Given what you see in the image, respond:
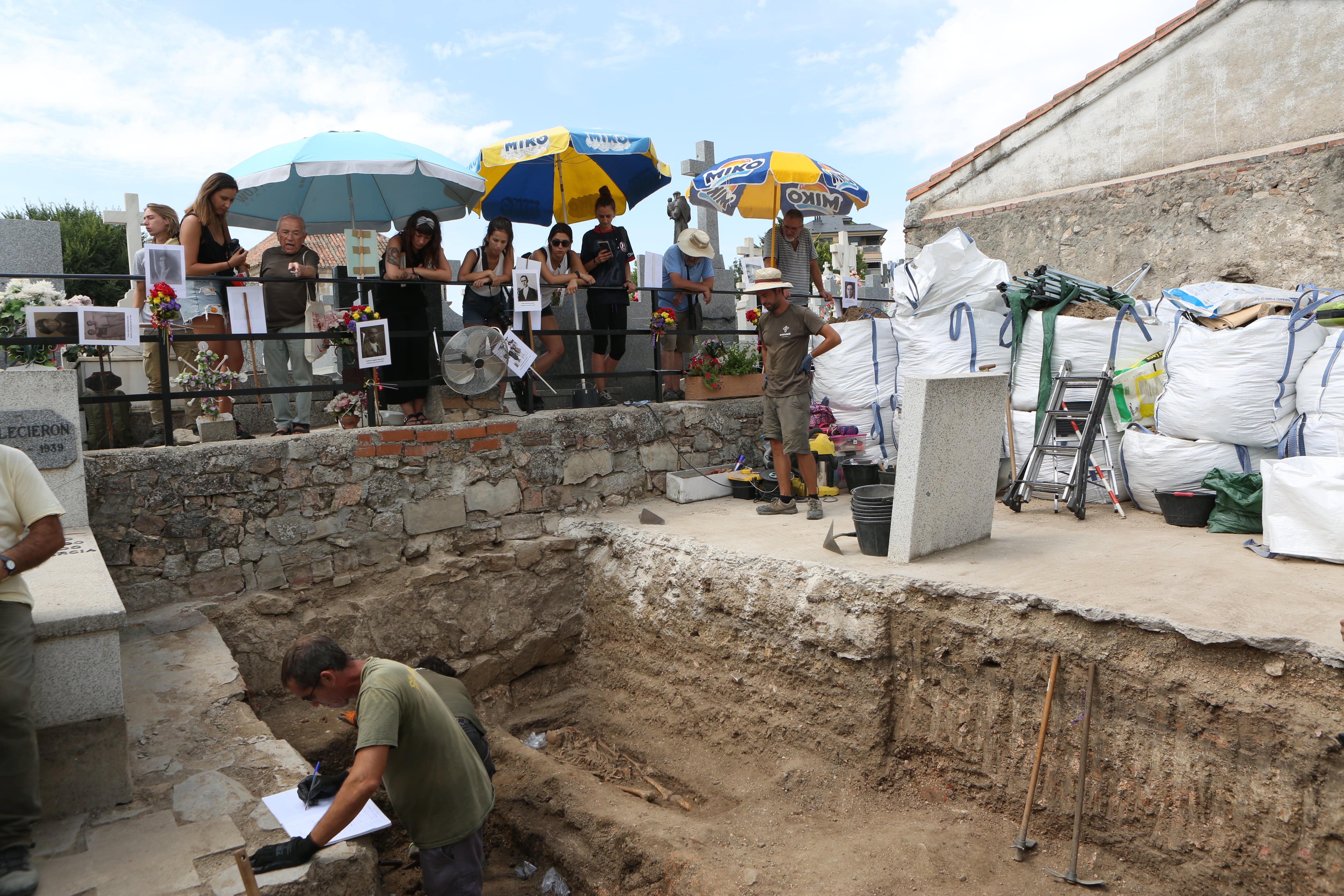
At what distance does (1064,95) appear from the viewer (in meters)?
10.1

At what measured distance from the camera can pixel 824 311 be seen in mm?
8984

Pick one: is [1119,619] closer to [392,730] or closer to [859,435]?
[392,730]

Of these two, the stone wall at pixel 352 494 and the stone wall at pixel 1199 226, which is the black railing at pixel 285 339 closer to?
the stone wall at pixel 352 494

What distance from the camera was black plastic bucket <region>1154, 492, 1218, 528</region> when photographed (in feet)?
17.1

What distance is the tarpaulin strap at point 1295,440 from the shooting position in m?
4.98

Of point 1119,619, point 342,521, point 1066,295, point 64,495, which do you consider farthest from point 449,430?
point 1066,295

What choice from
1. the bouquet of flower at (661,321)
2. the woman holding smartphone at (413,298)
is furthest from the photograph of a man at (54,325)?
the bouquet of flower at (661,321)

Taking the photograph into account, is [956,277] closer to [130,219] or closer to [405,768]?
[405,768]

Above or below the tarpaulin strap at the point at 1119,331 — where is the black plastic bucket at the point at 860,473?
below

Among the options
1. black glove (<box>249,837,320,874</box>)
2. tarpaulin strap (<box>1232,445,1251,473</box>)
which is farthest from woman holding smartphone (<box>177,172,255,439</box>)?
tarpaulin strap (<box>1232,445,1251,473</box>)

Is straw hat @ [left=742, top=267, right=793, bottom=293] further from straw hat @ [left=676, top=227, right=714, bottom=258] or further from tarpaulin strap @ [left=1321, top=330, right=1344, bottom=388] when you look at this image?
tarpaulin strap @ [left=1321, top=330, right=1344, bottom=388]

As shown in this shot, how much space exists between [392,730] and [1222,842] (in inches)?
131

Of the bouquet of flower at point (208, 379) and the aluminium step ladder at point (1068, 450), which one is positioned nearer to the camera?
the bouquet of flower at point (208, 379)

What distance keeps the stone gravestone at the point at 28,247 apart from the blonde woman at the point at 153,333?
470mm
